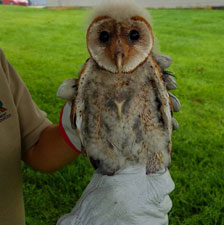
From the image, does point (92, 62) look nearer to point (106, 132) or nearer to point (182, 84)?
point (106, 132)

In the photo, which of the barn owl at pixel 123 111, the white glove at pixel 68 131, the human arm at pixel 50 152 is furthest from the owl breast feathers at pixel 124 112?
the human arm at pixel 50 152

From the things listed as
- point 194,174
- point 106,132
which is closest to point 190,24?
point 194,174

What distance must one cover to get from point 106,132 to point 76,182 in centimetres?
162

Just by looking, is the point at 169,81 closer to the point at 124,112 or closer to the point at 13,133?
the point at 124,112

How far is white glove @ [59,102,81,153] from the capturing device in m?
1.59

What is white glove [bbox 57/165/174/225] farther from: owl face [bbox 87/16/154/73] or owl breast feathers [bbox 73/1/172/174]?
owl face [bbox 87/16/154/73]

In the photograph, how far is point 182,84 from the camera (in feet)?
16.3

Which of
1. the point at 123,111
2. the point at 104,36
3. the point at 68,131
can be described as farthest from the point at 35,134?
the point at 104,36

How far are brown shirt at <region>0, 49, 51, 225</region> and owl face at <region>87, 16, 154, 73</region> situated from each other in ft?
1.85

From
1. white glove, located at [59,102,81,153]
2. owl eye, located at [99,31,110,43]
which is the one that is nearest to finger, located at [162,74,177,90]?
owl eye, located at [99,31,110,43]

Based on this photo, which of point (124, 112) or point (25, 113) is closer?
point (124, 112)

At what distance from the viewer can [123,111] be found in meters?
1.40

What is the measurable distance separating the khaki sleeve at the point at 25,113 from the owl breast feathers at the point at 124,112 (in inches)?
16.4

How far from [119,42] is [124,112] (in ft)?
1.11
